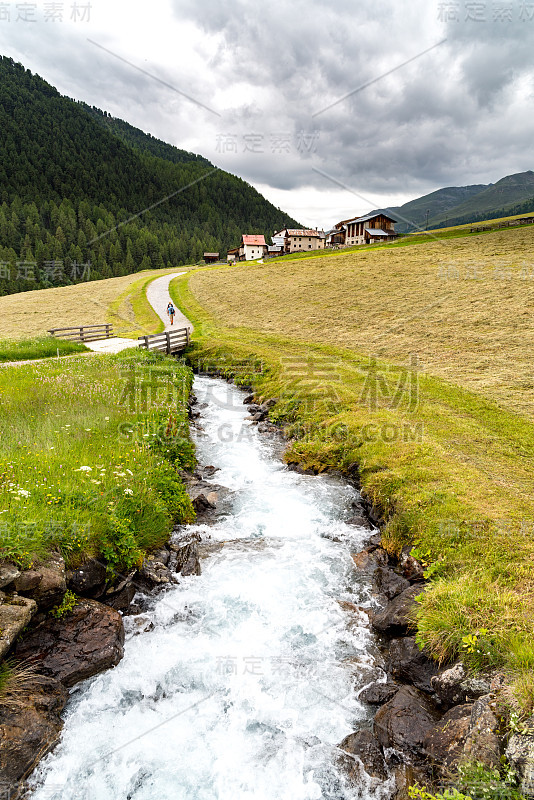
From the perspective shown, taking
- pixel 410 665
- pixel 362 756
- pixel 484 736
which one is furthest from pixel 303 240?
pixel 484 736

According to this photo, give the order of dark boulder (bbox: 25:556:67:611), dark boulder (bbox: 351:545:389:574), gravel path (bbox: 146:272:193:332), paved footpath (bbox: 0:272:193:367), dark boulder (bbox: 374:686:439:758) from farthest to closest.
Result: gravel path (bbox: 146:272:193:332), paved footpath (bbox: 0:272:193:367), dark boulder (bbox: 351:545:389:574), dark boulder (bbox: 25:556:67:611), dark boulder (bbox: 374:686:439:758)

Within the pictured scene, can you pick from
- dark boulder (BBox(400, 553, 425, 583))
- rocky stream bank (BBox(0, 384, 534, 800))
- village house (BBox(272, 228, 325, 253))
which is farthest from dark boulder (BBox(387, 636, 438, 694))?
village house (BBox(272, 228, 325, 253))

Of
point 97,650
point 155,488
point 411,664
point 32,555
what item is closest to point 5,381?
point 155,488

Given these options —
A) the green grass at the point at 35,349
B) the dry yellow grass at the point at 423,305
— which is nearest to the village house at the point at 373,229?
the dry yellow grass at the point at 423,305

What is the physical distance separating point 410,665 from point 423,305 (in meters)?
35.8

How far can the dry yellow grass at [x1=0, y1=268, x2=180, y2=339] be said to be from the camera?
4322cm

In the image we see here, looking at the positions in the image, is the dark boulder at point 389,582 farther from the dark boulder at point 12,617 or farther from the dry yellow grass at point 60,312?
the dry yellow grass at point 60,312

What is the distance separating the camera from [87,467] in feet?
28.3

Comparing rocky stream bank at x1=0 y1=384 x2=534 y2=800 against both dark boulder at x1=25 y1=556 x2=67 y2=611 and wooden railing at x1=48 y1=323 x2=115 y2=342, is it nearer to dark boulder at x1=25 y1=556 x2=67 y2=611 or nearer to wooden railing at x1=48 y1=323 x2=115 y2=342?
dark boulder at x1=25 y1=556 x2=67 y2=611

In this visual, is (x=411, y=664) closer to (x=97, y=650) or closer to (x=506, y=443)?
(x=97, y=650)

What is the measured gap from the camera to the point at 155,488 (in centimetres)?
1049

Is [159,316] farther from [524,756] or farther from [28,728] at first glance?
[524,756]

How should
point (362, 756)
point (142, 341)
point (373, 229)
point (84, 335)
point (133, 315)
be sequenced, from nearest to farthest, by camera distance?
point (362, 756) < point (142, 341) < point (84, 335) < point (133, 315) < point (373, 229)

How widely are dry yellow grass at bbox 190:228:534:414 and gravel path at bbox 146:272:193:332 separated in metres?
4.14
